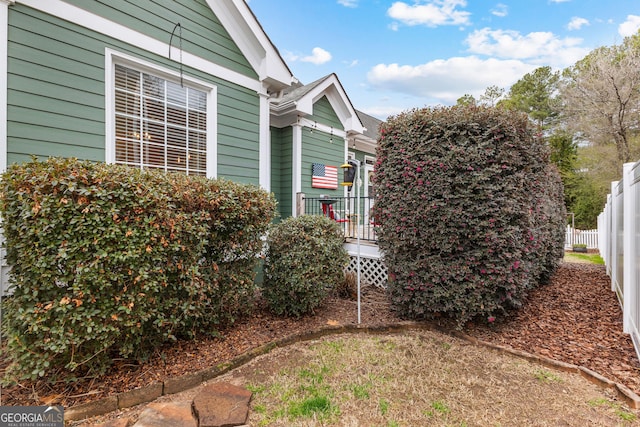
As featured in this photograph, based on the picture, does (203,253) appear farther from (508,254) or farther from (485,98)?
(485,98)

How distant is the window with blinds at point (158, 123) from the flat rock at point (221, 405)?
132 inches

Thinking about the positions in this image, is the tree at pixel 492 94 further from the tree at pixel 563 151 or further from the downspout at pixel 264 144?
the downspout at pixel 264 144

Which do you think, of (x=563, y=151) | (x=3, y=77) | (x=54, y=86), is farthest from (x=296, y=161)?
(x=563, y=151)

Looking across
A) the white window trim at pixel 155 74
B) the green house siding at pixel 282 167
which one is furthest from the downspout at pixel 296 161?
the white window trim at pixel 155 74

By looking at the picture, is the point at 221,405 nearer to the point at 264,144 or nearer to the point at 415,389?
the point at 415,389

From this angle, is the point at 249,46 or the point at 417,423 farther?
the point at 249,46

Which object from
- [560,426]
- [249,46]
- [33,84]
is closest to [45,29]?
[33,84]

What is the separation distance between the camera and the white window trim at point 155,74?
4074 mm

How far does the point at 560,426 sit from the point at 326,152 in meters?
7.07

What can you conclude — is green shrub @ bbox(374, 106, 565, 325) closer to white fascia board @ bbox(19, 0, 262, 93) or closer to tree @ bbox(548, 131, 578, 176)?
white fascia board @ bbox(19, 0, 262, 93)

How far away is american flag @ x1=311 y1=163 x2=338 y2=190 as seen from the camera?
783 cm

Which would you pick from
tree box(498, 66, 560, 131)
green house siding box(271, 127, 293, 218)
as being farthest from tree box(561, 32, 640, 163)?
green house siding box(271, 127, 293, 218)

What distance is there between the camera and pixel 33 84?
11.5 ft

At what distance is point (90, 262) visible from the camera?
2.32 meters
